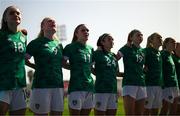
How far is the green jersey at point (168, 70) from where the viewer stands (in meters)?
11.4

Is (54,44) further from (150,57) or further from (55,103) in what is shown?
(150,57)

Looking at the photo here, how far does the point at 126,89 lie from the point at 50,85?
2511 mm

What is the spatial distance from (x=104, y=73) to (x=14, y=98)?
287 centimetres

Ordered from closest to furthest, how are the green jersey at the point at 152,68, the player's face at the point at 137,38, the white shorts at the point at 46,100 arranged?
the white shorts at the point at 46,100, the player's face at the point at 137,38, the green jersey at the point at 152,68

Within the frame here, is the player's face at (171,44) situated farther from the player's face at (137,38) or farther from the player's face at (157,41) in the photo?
the player's face at (137,38)

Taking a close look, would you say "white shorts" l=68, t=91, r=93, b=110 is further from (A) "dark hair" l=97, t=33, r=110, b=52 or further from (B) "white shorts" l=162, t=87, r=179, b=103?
(B) "white shorts" l=162, t=87, r=179, b=103

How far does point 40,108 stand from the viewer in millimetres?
7672

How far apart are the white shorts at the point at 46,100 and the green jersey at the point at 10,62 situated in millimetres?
601

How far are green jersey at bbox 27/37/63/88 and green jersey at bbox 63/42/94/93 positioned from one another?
0.51m

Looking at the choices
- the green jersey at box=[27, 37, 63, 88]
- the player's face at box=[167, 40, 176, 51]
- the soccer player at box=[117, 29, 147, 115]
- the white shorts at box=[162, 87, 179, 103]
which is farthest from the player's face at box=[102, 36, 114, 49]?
the white shorts at box=[162, 87, 179, 103]

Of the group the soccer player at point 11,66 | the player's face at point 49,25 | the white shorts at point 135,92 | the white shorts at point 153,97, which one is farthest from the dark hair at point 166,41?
the soccer player at point 11,66

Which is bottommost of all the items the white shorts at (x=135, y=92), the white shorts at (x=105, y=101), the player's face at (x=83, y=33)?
the white shorts at (x=105, y=101)

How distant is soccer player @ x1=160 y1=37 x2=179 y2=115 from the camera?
450 inches

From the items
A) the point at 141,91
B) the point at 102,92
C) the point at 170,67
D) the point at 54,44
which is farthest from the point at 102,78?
the point at 170,67
